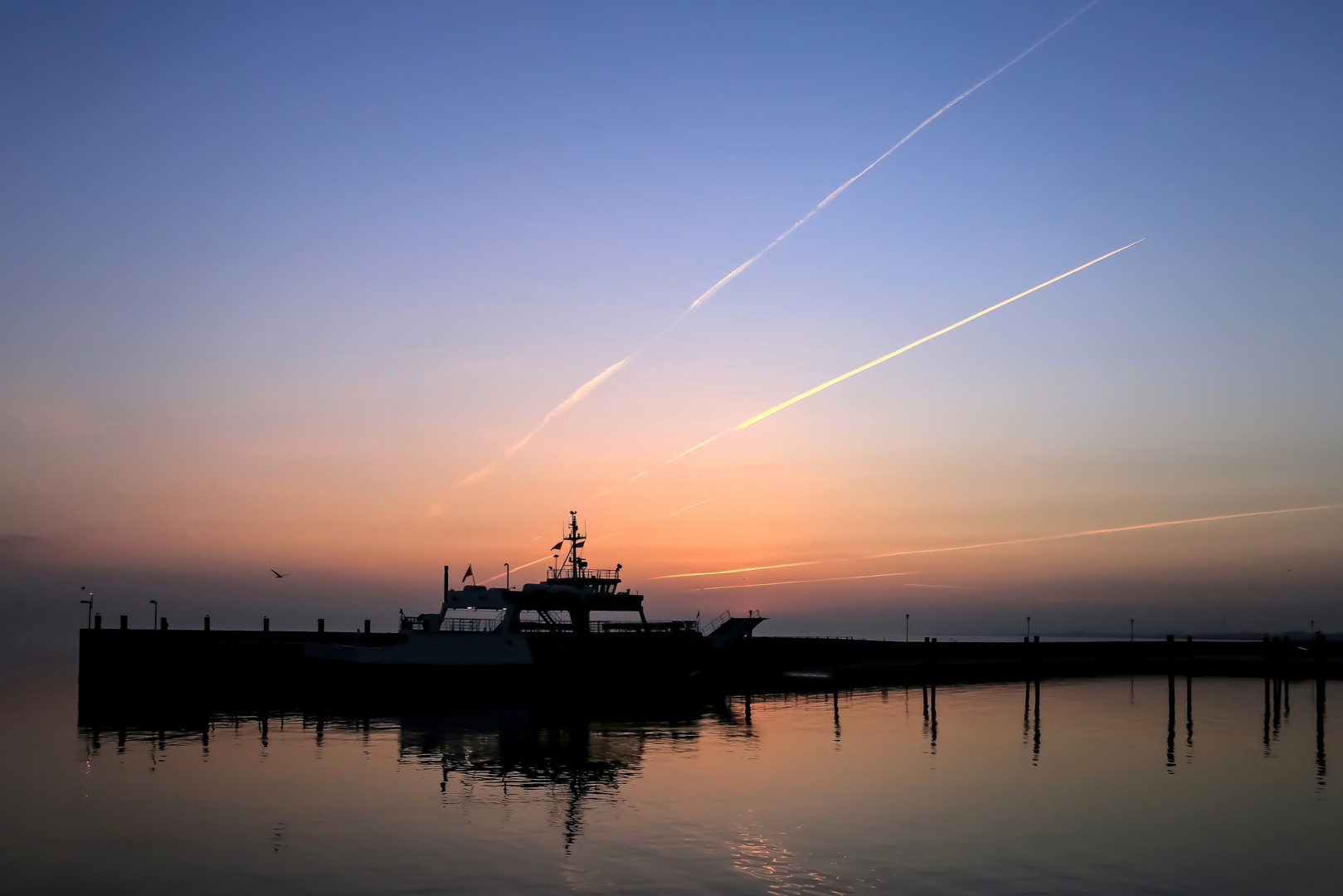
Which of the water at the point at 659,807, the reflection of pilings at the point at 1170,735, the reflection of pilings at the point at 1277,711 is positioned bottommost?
the reflection of pilings at the point at 1277,711

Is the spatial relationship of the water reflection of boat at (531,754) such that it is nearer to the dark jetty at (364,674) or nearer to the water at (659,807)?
the water at (659,807)

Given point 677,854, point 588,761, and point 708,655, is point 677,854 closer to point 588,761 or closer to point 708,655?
point 588,761

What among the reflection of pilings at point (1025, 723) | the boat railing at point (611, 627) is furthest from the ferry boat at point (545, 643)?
the reflection of pilings at point (1025, 723)

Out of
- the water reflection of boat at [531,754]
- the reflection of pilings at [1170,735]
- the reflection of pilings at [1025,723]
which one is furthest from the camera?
the reflection of pilings at [1025,723]

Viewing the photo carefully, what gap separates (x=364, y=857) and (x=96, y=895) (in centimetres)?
468

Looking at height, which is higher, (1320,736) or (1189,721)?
(1320,736)

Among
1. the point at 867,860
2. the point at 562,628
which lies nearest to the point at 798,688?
the point at 562,628

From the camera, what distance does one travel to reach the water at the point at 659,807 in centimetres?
1888

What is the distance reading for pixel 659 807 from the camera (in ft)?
80.3

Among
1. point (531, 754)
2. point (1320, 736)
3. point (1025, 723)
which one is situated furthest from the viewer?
point (1025, 723)

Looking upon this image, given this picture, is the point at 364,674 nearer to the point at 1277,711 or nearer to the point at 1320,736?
the point at 1320,736

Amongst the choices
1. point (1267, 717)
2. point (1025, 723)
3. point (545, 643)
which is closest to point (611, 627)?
point (545, 643)

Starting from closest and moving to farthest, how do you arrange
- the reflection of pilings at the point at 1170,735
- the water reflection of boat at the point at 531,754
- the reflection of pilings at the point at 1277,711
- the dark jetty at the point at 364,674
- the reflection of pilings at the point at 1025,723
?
the water reflection of boat at the point at 531,754, the reflection of pilings at the point at 1170,735, the reflection of pilings at the point at 1025,723, the reflection of pilings at the point at 1277,711, the dark jetty at the point at 364,674

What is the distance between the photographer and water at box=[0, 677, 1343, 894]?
18875 millimetres
